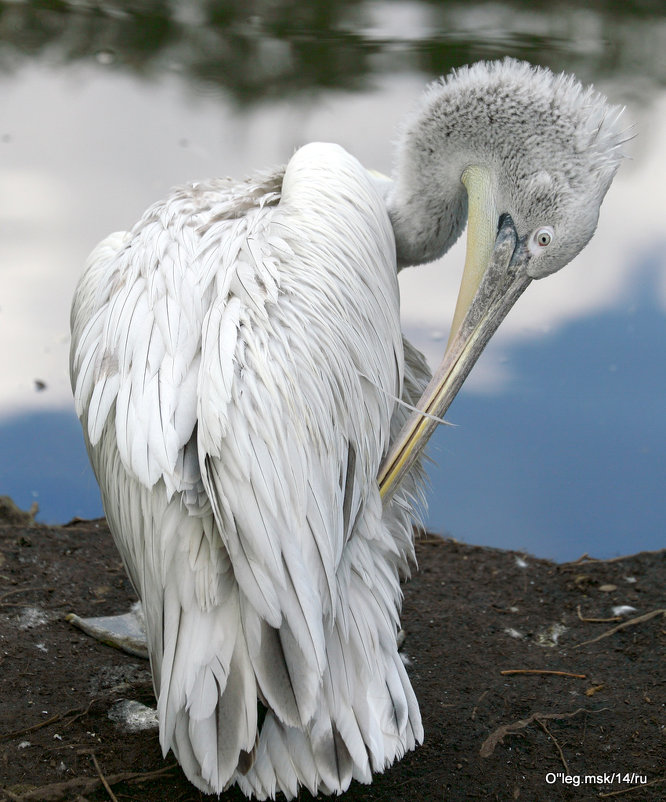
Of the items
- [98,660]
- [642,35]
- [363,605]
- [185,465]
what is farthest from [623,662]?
[642,35]

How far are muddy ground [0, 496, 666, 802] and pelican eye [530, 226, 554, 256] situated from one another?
1.06 m

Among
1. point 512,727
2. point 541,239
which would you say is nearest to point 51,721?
point 512,727

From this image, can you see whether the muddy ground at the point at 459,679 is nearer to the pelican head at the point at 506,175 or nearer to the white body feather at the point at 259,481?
the white body feather at the point at 259,481

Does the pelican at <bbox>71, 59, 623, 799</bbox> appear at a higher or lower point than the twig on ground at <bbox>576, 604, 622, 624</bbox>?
higher

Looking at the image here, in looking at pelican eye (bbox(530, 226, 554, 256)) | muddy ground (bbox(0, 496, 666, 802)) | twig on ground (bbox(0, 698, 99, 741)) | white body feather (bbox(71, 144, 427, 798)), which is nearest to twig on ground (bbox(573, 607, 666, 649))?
muddy ground (bbox(0, 496, 666, 802))

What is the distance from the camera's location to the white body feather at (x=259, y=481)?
149cm

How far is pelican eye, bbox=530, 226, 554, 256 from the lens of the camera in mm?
1977

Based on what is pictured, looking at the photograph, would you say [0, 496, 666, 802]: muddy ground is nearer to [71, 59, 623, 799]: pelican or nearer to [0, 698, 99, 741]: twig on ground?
[0, 698, 99, 741]: twig on ground

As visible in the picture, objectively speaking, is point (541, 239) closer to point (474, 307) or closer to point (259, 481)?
point (474, 307)

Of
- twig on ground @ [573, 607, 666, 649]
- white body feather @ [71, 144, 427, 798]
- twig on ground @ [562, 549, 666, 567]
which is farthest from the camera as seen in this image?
Answer: twig on ground @ [562, 549, 666, 567]

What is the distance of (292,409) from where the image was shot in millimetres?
1540

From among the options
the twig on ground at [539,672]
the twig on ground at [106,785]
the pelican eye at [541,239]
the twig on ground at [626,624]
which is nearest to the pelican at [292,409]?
the pelican eye at [541,239]

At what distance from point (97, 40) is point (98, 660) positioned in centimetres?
356

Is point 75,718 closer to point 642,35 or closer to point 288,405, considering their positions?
point 288,405
